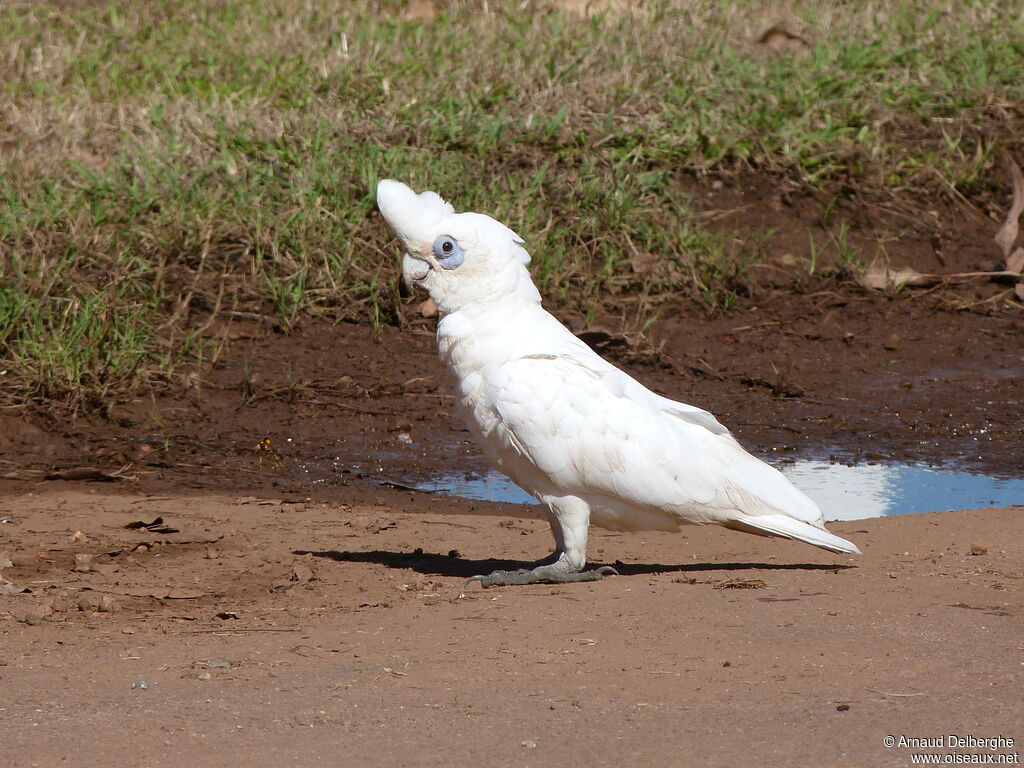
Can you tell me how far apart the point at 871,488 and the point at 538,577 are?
209cm

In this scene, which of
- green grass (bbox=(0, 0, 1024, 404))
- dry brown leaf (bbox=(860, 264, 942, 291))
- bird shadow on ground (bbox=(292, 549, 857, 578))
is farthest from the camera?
dry brown leaf (bbox=(860, 264, 942, 291))

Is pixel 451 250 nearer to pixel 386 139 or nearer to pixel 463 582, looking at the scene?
pixel 463 582

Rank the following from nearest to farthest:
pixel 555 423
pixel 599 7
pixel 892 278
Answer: pixel 555 423
pixel 892 278
pixel 599 7

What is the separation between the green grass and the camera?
711 centimetres

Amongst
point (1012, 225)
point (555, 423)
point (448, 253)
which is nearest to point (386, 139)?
point (1012, 225)

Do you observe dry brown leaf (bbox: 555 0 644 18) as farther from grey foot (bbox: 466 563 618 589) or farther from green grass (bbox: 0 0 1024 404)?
grey foot (bbox: 466 563 618 589)

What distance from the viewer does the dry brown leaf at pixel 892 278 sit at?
779cm

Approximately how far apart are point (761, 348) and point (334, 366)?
7.49 feet

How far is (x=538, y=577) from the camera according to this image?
4438 millimetres

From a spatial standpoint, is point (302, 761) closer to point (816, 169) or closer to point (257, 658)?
point (257, 658)

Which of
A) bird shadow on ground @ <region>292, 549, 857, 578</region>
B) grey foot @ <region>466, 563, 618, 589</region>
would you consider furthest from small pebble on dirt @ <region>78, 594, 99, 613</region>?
grey foot @ <region>466, 563, 618, 589</region>

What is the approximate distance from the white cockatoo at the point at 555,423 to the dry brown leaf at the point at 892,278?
3.57 metres

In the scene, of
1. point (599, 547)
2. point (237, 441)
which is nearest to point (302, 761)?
point (599, 547)

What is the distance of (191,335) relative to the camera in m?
6.75
